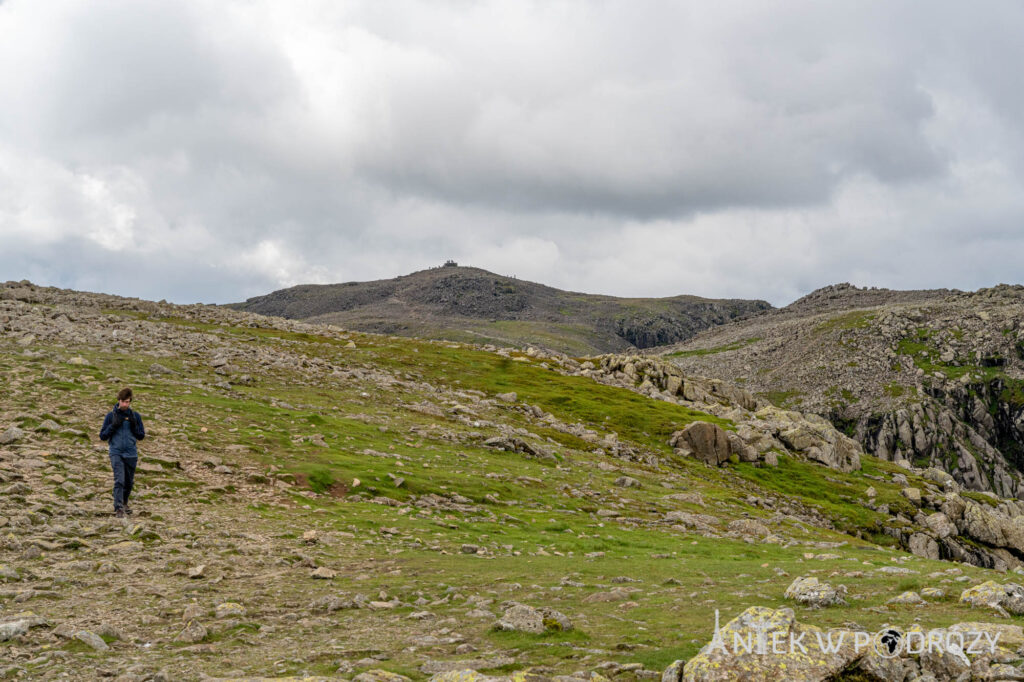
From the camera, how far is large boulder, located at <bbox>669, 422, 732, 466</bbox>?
65.4 m

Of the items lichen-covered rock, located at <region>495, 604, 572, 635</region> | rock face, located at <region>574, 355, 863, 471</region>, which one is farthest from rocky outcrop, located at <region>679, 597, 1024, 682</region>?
rock face, located at <region>574, 355, 863, 471</region>

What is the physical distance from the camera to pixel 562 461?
5022 centimetres

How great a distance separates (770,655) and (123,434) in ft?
77.4

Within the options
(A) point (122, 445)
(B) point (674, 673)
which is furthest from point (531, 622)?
(A) point (122, 445)

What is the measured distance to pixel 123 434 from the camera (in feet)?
75.8

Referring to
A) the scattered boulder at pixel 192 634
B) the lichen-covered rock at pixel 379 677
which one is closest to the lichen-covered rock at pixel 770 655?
the lichen-covered rock at pixel 379 677

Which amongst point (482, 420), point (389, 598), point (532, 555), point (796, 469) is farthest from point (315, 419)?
point (796, 469)

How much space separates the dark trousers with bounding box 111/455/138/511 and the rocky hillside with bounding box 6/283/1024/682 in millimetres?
731

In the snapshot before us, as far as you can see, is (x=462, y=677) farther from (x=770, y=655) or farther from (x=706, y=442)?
(x=706, y=442)

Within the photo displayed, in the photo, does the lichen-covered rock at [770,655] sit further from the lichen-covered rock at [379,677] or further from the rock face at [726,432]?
the rock face at [726,432]

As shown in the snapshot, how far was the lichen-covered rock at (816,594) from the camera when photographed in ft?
50.6

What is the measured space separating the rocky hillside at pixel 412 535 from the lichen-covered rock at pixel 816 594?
0.06m

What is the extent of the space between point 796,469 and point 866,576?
52359 millimetres

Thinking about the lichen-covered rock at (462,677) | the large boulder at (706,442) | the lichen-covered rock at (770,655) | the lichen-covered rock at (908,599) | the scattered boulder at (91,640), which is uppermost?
the lichen-covered rock at (770,655)
